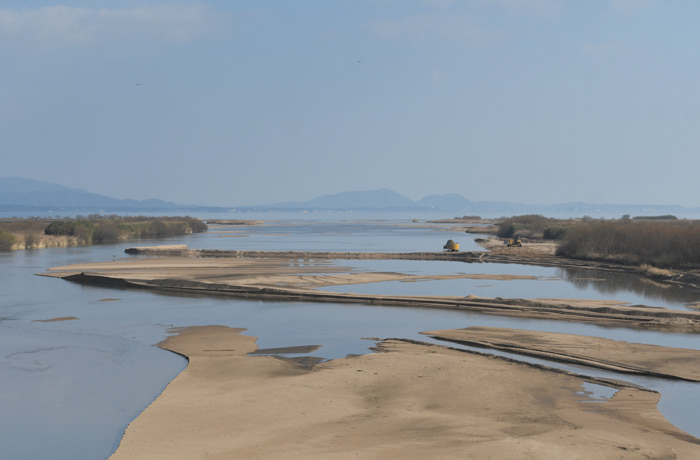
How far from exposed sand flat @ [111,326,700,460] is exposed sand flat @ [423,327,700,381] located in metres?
1.97

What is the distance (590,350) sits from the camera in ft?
63.3

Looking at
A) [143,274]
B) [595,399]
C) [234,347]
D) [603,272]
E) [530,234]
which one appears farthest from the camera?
[530,234]

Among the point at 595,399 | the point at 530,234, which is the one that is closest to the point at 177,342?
the point at 595,399

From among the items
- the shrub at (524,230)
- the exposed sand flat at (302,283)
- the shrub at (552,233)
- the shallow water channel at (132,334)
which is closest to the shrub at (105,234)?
the exposed sand flat at (302,283)

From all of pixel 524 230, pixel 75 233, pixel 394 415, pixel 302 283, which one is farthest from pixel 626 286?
pixel 75 233

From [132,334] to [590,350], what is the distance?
15.1 meters

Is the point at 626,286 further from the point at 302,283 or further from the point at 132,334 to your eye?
the point at 132,334

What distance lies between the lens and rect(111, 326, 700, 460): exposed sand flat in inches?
434

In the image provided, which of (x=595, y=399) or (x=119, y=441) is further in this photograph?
(x=595, y=399)

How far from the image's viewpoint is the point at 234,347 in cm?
2048

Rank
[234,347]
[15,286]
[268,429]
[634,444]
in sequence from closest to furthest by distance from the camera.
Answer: [634,444], [268,429], [234,347], [15,286]

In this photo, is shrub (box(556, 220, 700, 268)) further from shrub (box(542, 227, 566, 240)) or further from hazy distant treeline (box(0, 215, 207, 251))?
hazy distant treeline (box(0, 215, 207, 251))

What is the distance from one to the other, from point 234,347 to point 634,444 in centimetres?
1246

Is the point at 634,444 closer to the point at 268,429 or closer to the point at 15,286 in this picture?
the point at 268,429
